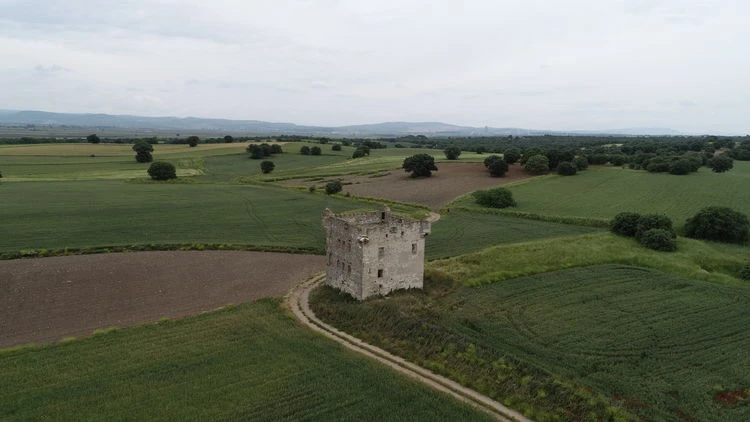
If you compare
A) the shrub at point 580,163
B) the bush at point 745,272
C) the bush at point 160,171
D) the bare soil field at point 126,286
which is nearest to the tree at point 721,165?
the shrub at point 580,163

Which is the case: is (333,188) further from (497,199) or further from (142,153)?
(142,153)

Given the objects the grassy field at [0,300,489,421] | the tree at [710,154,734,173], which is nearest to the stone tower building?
the grassy field at [0,300,489,421]

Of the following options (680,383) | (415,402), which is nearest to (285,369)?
(415,402)

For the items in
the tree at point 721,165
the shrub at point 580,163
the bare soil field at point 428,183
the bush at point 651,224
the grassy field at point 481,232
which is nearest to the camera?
the grassy field at point 481,232

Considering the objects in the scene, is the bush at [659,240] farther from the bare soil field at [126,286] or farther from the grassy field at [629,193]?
the bare soil field at [126,286]

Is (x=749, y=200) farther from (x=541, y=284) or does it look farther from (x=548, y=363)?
(x=548, y=363)

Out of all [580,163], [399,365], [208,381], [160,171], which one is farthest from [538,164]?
[208,381]
